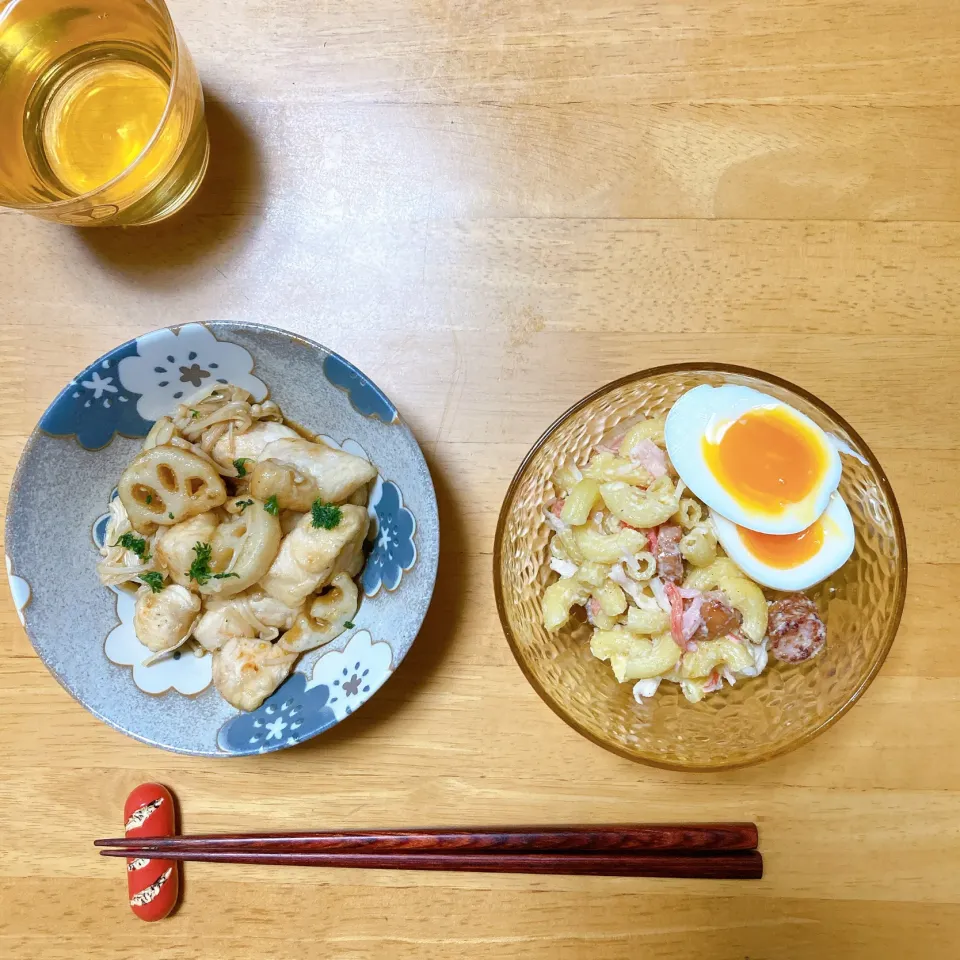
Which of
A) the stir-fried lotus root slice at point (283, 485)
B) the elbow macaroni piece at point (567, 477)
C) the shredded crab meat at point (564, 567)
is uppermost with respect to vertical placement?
the stir-fried lotus root slice at point (283, 485)

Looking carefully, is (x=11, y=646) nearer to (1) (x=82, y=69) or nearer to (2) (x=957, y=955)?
(1) (x=82, y=69)

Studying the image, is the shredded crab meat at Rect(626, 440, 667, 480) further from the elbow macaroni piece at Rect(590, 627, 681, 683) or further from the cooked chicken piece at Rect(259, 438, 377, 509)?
the cooked chicken piece at Rect(259, 438, 377, 509)

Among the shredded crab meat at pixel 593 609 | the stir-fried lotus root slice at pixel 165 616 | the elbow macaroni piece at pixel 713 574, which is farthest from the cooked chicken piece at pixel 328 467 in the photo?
the elbow macaroni piece at pixel 713 574

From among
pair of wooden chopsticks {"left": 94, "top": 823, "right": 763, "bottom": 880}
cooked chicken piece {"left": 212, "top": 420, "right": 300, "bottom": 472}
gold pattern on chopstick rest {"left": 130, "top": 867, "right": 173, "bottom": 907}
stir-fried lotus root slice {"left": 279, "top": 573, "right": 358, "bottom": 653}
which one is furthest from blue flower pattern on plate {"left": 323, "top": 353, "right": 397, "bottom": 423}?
gold pattern on chopstick rest {"left": 130, "top": 867, "right": 173, "bottom": 907}

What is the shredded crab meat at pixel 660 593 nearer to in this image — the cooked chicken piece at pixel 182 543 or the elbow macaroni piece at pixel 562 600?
the elbow macaroni piece at pixel 562 600

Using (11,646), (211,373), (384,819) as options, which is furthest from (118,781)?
(211,373)

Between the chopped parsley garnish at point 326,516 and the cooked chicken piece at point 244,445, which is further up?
the cooked chicken piece at point 244,445
